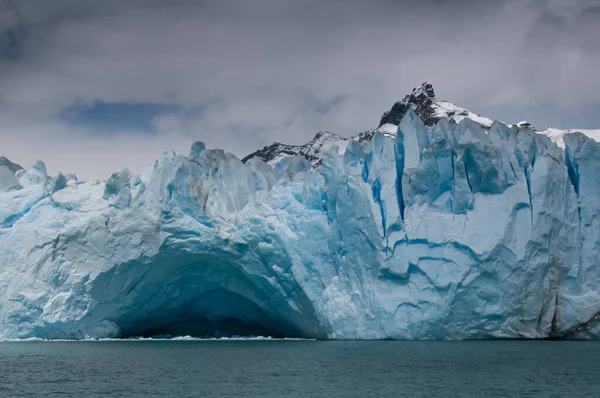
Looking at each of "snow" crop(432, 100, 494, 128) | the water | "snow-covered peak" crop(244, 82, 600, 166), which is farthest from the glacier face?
"snow" crop(432, 100, 494, 128)

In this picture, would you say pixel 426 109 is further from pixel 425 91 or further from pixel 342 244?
pixel 342 244

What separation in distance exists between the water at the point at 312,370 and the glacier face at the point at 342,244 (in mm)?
1262

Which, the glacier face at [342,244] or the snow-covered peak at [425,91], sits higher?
the snow-covered peak at [425,91]

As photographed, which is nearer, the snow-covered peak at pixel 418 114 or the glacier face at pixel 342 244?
the glacier face at pixel 342 244

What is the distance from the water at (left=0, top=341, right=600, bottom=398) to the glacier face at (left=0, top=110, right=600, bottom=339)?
1.26 metres

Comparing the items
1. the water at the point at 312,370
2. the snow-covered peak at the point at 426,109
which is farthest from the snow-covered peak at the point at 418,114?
the water at the point at 312,370

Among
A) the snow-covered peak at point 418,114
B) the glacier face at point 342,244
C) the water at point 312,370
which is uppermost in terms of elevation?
the snow-covered peak at point 418,114

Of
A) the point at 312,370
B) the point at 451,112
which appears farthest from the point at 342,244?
the point at 451,112

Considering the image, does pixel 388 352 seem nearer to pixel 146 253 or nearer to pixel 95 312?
pixel 146 253

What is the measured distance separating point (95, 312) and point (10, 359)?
15.9 feet

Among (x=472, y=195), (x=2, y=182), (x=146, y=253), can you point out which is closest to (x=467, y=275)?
(x=472, y=195)

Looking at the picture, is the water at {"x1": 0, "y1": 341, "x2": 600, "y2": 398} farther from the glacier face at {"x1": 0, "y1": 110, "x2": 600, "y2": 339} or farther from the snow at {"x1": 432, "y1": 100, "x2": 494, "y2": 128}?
the snow at {"x1": 432, "y1": 100, "x2": 494, "y2": 128}

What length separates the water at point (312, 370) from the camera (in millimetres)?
14953

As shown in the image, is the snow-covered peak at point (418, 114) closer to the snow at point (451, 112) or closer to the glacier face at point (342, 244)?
the snow at point (451, 112)
